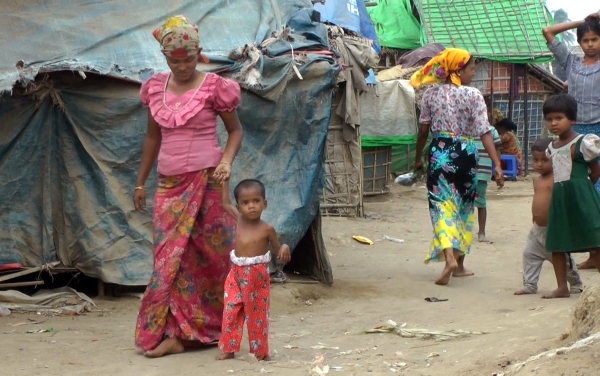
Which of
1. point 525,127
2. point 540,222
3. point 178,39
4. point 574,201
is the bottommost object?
point 540,222

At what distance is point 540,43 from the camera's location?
63.6 feet

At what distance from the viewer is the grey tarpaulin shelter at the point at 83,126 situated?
6234 mm

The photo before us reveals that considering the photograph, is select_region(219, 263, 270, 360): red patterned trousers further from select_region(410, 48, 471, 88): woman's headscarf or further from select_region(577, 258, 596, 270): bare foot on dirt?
select_region(577, 258, 596, 270): bare foot on dirt

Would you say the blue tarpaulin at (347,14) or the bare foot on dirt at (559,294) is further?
the blue tarpaulin at (347,14)

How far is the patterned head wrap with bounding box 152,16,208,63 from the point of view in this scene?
479 centimetres

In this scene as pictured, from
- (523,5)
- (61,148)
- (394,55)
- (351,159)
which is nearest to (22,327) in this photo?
(61,148)

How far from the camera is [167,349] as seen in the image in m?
4.99

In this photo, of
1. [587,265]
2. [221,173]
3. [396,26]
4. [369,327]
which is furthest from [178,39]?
[396,26]

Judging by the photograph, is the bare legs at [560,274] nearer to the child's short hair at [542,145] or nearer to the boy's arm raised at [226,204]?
the child's short hair at [542,145]

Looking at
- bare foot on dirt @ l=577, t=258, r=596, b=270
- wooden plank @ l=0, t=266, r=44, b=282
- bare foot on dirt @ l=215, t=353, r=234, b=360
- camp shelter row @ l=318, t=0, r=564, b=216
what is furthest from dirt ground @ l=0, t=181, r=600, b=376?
camp shelter row @ l=318, t=0, r=564, b=216

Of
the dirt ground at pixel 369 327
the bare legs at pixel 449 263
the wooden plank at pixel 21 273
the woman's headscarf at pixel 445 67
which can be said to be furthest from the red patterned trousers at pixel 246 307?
the woman's headscarf at pixel 445 67

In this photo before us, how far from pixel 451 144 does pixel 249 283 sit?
2.97m

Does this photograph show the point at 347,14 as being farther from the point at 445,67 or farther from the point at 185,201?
the point at 185,201

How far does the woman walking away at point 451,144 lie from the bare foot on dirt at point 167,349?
9.09ft
